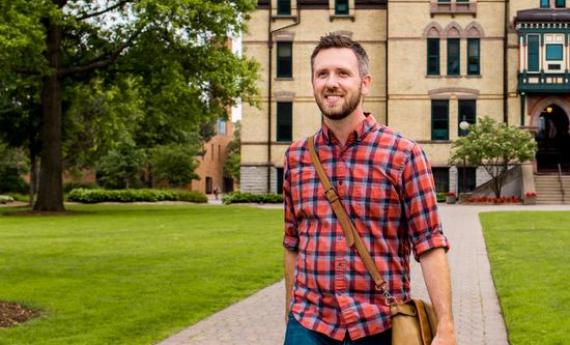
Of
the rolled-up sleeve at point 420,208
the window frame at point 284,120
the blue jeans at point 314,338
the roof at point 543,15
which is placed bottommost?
the blue jeans at point 314,338

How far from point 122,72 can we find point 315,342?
33924 mm

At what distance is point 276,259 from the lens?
17.3m

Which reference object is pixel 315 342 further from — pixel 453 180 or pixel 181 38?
pixel 453 180

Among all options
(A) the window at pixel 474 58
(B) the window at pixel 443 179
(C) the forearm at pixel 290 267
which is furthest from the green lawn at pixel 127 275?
(A) the window at pixel 474 58

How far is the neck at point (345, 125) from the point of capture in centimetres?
383

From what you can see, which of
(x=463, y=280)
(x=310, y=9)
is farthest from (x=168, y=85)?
(x=463, y=280)

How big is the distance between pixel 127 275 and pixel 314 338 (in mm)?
11301

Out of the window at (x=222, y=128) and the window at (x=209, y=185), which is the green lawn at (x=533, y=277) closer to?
the window at (x=209, y=185)

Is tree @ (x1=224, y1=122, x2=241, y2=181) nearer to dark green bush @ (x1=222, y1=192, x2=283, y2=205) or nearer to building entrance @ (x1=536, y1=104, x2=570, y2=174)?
dark green bush @ (x1=222, y1=192, x2=283, y2=205)

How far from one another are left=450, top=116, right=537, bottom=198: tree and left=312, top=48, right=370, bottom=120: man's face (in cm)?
3934

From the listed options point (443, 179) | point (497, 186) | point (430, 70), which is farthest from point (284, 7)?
point (497, 186)

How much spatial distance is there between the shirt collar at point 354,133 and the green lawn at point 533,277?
5.86m

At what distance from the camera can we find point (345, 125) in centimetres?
383

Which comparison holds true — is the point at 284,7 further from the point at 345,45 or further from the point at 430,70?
the point at 345,45
